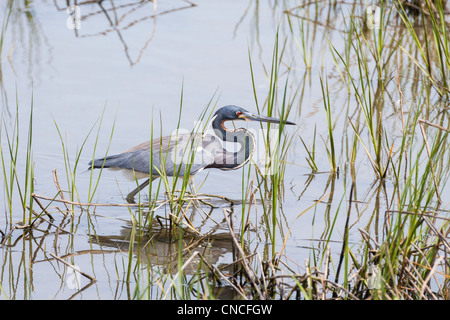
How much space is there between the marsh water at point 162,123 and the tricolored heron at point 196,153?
0.17 meters

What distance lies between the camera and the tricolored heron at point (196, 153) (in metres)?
5.18

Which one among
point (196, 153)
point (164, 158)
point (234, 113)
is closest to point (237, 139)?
point (234, 113)

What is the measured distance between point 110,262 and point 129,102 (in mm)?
2934

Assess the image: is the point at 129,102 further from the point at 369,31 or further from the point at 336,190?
the point at 369,31

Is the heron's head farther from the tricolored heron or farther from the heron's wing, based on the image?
the heron's wing

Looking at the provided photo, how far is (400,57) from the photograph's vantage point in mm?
7875

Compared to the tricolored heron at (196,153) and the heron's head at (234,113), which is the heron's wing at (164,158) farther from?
the heron's head at (234,113)

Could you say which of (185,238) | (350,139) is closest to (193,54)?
(350,139)

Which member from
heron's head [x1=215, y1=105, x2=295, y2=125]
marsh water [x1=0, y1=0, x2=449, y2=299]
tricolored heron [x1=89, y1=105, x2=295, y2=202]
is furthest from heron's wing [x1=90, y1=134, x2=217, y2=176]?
heron's head [x1=215, y1=105, x2=295, y2=125]

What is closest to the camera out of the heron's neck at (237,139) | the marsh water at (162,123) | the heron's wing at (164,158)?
the marsh water at (162,123)

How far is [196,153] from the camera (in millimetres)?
5223

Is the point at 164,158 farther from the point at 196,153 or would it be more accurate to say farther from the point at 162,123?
the point at 162,123

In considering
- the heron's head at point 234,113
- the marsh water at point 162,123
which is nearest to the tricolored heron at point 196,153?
the heron's head at point 234,113
